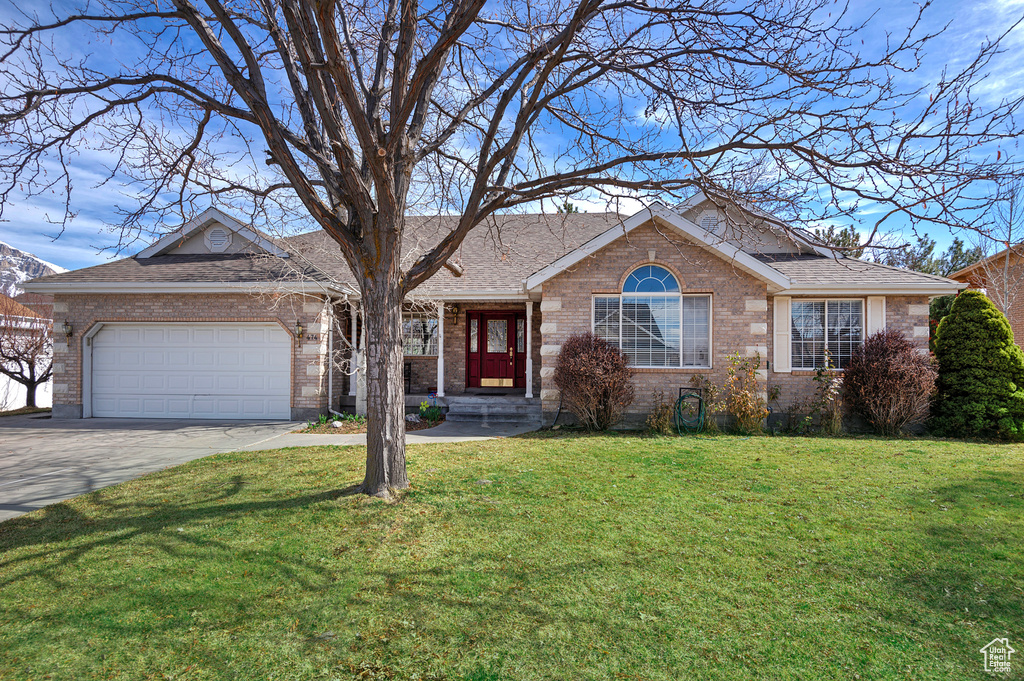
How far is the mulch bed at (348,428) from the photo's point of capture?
10729 mm

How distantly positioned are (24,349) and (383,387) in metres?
17.0

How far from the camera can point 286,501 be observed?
5.66m

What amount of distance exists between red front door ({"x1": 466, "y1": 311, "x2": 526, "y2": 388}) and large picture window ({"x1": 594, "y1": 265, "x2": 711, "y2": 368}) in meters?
4.12

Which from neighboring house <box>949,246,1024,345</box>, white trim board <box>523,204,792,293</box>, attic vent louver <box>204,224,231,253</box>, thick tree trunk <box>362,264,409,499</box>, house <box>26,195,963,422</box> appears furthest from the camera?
neighboring house <box>949,246,1024,345</box>

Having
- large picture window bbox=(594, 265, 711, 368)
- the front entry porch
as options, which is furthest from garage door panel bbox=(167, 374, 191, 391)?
large picture window bbox=(594, 265, 711, 368)

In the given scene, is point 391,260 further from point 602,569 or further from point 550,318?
point 550,318

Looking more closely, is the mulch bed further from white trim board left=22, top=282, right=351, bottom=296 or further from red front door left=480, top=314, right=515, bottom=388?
red front door left=480, top=314, right=515, bottom=388

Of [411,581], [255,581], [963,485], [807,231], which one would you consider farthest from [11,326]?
[963,485]

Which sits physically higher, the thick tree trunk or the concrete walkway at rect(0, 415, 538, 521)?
the thick tree trunk

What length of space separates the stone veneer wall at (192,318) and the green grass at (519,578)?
5703mm

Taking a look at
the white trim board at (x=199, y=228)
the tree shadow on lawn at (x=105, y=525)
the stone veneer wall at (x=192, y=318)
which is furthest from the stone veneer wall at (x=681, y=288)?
the white trim board at (x=199, y=228)

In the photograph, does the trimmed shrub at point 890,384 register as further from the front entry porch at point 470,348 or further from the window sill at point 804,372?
the front entry porch at point 470,348

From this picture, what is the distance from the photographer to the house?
11.1 metres

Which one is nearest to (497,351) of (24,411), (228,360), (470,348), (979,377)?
(470,348)
